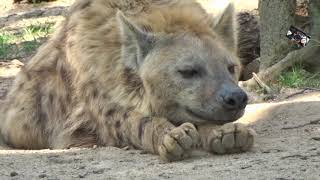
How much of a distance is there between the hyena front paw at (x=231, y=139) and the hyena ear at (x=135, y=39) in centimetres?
69

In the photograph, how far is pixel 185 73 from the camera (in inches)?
147

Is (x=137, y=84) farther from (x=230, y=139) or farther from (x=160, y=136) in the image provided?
(x=230, y=139)

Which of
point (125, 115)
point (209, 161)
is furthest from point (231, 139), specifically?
point (125, 115)

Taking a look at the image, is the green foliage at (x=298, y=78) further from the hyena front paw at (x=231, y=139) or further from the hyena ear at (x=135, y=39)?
the hyena front paw at (x=231, y=139)

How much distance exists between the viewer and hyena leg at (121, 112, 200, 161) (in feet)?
11.2

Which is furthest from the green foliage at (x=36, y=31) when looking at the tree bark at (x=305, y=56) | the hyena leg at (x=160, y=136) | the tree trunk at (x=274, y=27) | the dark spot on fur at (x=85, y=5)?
the hyena leg at (x=160, y=136)

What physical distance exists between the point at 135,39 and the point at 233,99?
74 centimetres

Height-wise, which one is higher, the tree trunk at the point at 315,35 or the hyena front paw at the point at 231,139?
the hyena front paw at the point at 231,139

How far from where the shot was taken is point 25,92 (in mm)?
4594

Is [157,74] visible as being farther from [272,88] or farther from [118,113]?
[272,88]

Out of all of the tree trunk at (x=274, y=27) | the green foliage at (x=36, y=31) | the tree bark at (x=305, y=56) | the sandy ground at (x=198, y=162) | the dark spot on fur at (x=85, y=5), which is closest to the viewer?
the sandy ground at (x=198, y=162)

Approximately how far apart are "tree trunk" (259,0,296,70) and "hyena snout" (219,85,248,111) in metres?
2.80

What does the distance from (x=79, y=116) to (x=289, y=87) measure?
2225mm

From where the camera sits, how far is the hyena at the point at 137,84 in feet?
11.6
